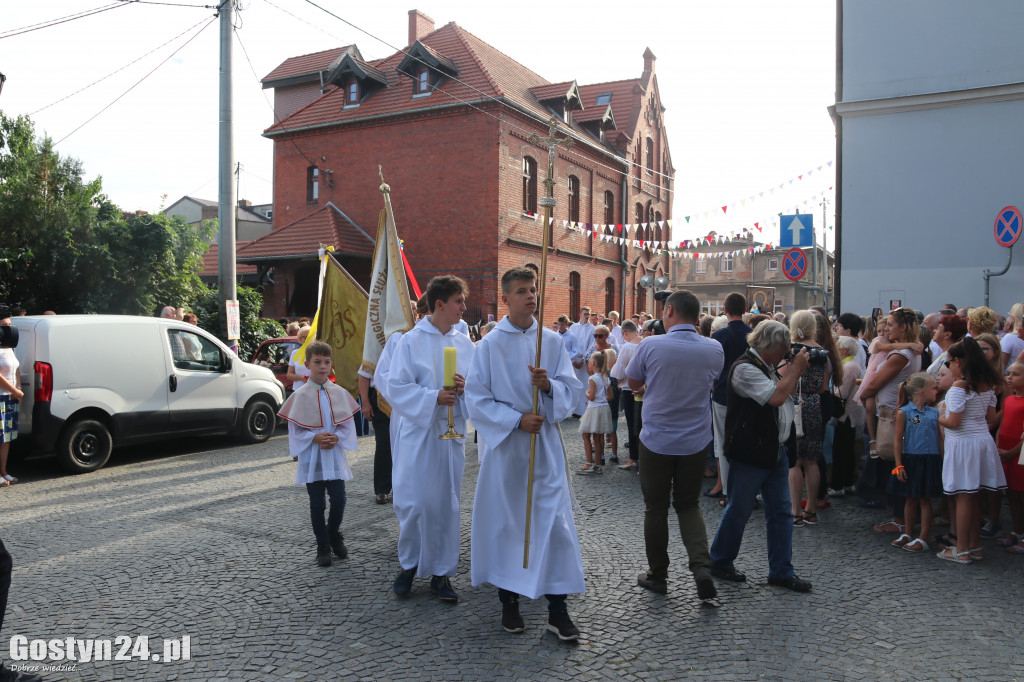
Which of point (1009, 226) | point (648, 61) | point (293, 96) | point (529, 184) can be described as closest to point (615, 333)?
point (1009, 226)

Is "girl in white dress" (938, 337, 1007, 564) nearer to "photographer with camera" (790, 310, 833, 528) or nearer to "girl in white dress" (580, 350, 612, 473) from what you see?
"photographer with camera" (790, 310, 833, 528)

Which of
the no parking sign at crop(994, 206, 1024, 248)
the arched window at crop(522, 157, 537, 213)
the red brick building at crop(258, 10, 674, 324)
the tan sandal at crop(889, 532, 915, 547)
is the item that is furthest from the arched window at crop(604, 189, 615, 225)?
the tan sandal at crop(889, 532, 915, 547)

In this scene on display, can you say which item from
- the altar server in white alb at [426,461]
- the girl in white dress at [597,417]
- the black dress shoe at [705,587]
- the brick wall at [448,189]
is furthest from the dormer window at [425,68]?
the black dress shoe at [705,587]

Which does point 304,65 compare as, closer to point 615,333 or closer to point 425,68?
point 425,68

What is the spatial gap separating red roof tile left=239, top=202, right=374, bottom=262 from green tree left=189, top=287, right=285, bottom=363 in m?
6.41

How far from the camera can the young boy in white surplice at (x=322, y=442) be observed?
517 cm

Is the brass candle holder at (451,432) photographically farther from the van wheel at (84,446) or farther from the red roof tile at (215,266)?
the red roof tile at (215,266)

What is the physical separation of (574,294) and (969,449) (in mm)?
22674

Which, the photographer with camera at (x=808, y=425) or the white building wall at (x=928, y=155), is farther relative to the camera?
the white building wall at (x=928, y=155)

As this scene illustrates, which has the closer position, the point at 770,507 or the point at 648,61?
the point at 770,507

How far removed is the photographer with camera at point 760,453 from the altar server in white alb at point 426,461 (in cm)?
175

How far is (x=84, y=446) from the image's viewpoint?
8.51 m

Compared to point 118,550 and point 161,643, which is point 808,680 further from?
point 118,550

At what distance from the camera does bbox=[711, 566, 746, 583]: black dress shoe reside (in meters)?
4.80
